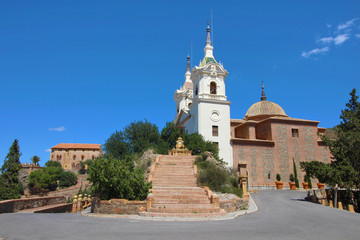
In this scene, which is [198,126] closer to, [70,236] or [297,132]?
[297,132]

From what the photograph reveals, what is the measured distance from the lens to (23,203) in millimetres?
17516

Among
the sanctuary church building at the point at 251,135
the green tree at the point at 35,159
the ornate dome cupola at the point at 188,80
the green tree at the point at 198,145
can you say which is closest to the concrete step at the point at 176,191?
the green tree at the point at 198,145

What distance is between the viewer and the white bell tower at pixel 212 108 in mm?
34781

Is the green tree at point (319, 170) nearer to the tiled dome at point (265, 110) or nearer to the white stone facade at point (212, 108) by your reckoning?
A: the white stone facade at point (212, 108)

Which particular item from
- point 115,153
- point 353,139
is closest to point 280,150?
point 353,139

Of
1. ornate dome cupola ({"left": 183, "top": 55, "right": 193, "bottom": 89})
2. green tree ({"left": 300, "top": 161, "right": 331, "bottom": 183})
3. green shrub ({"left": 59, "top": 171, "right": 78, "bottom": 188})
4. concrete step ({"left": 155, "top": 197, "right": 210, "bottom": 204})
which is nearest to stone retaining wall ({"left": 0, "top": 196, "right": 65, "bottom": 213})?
concrete step ({"left": 155, "top": 197, "right": 210, "bottom": 204})

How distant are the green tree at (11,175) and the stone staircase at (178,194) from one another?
15.2 m

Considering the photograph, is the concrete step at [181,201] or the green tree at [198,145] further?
the green tree at [198,145]

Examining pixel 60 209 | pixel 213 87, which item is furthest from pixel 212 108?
pixel 60 209

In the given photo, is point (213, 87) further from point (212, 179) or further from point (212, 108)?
point (212, 179)

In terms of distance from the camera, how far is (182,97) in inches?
1960

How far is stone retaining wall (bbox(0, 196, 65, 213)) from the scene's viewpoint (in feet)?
48.8

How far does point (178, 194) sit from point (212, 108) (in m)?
21.9

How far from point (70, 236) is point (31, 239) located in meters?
0.91
